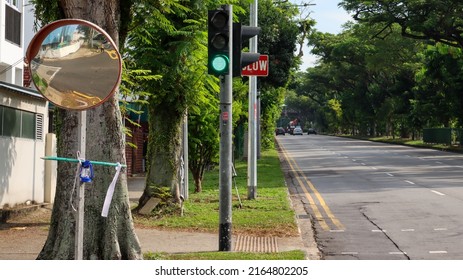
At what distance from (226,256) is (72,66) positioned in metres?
5.05

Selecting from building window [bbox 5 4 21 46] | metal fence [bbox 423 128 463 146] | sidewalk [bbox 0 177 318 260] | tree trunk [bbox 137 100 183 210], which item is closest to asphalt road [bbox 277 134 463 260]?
sidewalk [bbox 0 177 318 260]

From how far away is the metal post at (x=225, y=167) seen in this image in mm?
11922

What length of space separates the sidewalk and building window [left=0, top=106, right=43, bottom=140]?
90.9 inches

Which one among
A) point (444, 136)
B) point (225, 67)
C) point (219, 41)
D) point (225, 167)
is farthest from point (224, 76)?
point (444, 136)

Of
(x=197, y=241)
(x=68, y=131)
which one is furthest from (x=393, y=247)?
(x=68, y=131)

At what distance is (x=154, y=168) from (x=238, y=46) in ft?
17.5

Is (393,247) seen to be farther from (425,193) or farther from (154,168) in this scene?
(425,193)

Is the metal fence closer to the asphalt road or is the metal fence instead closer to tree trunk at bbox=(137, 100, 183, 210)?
the asphalt road

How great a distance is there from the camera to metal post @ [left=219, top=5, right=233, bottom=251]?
39.1 ft

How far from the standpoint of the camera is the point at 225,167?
12125mm

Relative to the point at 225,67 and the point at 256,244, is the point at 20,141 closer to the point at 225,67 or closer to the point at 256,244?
the point at 256,244

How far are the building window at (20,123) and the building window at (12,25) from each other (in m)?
4.16

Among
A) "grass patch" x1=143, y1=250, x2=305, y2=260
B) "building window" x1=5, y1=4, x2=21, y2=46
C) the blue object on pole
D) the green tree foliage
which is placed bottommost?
"grass patch" x1=143, y1=250, x2=305, y2=260

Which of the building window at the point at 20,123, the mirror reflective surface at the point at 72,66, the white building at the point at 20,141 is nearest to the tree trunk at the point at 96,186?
the mirror reflective surface at the point at 72,66
